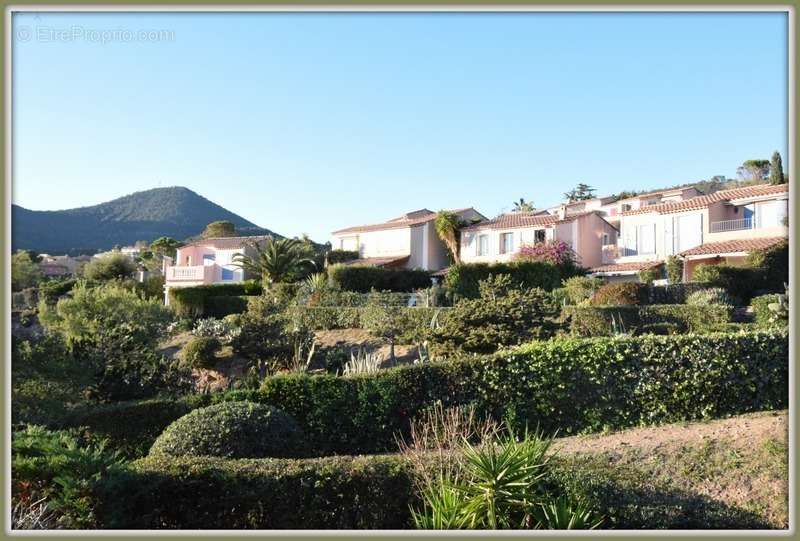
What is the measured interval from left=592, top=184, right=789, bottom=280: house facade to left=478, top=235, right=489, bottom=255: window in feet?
27.0

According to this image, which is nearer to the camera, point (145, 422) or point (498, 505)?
point (498, 505)

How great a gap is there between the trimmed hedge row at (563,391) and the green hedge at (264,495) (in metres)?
4.02

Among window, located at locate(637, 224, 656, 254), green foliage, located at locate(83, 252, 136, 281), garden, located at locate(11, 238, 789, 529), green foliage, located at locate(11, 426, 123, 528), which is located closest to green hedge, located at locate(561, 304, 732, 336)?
garden, located at locate(11, 238, 789, 529)

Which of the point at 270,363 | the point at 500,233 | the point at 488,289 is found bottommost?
the point at 270,363

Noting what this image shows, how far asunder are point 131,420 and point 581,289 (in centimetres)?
2444

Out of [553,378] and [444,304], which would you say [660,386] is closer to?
[553,378]

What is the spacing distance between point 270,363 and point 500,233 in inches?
1253

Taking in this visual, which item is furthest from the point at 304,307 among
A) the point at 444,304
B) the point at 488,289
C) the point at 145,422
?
the point at 145,422

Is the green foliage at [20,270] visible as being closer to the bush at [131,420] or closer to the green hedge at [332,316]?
the bush at [131,420]

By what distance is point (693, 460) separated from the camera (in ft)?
32.1

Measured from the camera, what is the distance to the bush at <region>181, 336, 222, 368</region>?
23016mm

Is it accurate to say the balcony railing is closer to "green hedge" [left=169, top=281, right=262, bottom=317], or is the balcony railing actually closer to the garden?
the garden

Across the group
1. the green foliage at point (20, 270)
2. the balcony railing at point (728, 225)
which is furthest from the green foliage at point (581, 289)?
the green foliage at point (20, 270)

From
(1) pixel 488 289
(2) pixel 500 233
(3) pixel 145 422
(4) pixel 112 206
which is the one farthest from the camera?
(4) pixel 112 206
